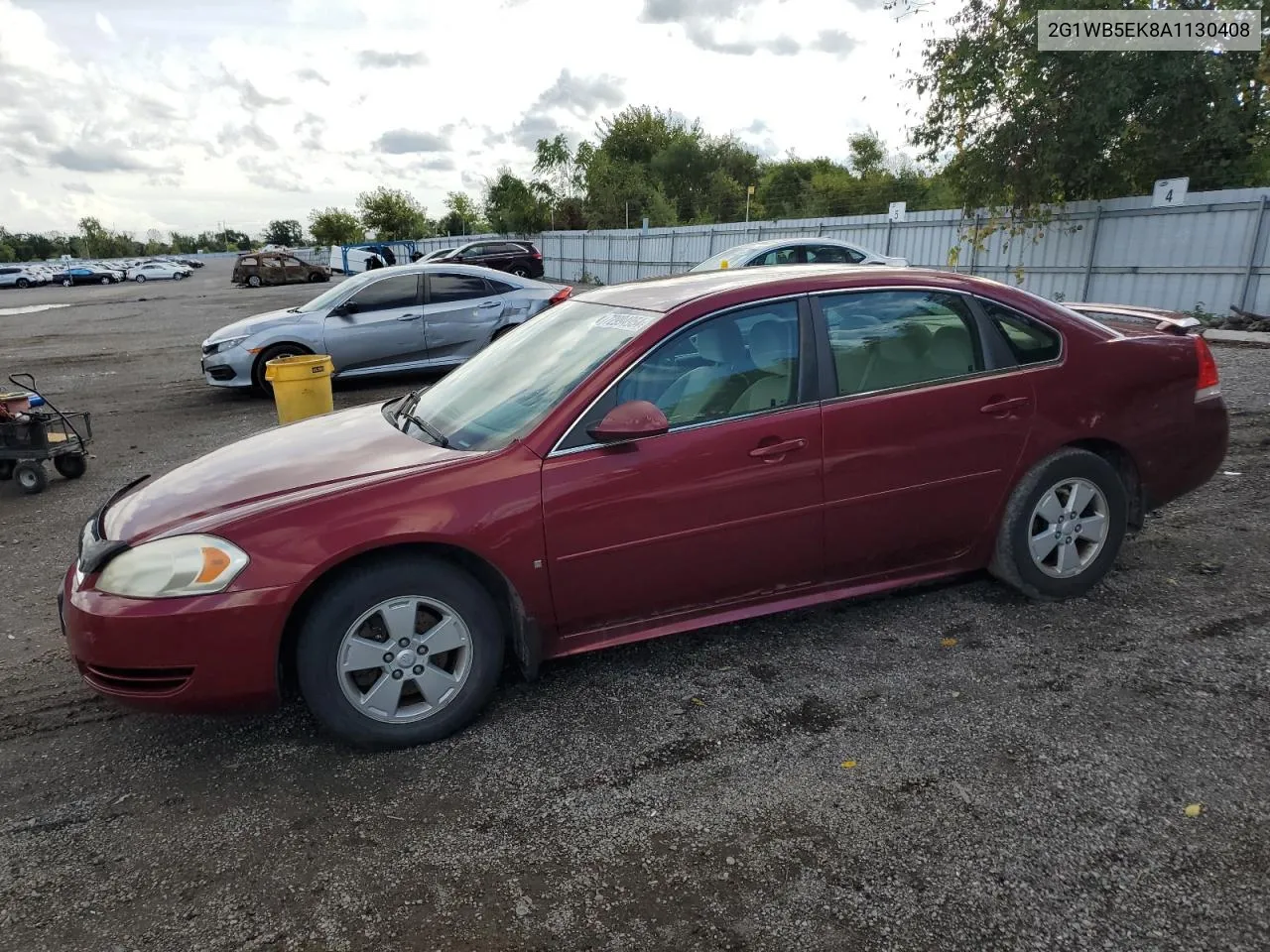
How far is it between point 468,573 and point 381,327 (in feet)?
26.3

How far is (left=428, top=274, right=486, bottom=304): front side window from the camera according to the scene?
10.6 m

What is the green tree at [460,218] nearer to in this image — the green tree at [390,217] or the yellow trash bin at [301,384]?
the green tree at [390,217]

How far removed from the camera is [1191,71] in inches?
578

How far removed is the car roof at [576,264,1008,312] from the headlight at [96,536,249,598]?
1.88 m

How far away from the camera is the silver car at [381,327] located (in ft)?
33.7

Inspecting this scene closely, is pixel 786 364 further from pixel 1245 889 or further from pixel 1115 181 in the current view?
pixel 1115 181

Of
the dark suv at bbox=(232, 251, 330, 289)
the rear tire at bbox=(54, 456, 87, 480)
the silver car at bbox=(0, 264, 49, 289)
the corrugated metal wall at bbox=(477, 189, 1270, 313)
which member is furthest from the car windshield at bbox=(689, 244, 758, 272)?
the silver car at bbox=(0, 264, 49, 289)

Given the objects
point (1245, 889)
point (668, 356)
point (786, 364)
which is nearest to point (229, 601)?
point (668, 356)

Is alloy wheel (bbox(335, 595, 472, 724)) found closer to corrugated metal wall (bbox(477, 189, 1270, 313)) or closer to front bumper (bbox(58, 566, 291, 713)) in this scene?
front bumper (bbox(58, 566, 291, 713))

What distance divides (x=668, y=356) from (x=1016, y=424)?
1.63 metres

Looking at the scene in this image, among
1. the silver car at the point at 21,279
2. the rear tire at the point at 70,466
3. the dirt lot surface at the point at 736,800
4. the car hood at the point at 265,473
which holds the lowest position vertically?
the silver car at the point at 21,279

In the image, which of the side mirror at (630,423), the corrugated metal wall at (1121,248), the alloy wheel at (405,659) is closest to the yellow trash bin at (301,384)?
the alloy wheel at (405,659)

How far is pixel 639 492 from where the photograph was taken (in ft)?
10.4

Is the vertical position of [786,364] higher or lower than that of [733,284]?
lower
